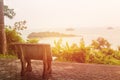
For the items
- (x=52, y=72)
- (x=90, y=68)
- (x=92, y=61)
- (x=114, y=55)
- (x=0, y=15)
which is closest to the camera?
(x=52, y=72)

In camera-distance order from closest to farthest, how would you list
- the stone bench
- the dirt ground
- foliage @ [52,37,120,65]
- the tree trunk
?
the stone bench
the dirt ground
foliage @ [52,37,120,65]
the tree trunk

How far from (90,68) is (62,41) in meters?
5.11

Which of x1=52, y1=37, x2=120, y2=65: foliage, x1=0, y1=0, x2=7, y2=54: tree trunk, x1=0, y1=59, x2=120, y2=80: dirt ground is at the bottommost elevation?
x1=0, y1=59, x2=120, y2=80: dirt ground

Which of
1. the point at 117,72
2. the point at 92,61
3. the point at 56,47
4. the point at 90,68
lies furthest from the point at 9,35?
the point at 117,72

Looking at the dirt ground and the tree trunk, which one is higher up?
the tree trunk

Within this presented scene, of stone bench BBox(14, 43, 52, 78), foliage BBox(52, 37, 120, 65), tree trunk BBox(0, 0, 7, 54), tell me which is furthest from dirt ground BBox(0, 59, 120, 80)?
tree trunk BBox(0, 0, 7, 54)

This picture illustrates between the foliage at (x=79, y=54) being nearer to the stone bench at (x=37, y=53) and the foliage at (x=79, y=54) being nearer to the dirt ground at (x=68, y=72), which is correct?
the dirt ground at (x=68, y=72)

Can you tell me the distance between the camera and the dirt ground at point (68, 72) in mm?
8693

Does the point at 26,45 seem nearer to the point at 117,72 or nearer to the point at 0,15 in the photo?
the point at 117,72

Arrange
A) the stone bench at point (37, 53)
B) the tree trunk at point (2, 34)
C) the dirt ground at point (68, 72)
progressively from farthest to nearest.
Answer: the tree trunk at point (2, 34) → the dirt ground at point (68, 72) → the stone bench at point (37, 53)

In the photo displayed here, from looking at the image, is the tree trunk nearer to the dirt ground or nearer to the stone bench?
the dirt ground

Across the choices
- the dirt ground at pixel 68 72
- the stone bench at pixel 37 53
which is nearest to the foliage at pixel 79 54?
the dirt ground at pixel 68 72

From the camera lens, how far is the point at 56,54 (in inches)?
599

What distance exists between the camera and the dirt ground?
342 inches
